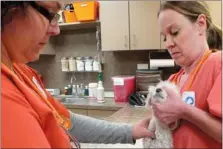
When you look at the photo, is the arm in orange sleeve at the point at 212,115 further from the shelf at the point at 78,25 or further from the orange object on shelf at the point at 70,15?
the orange object on shelf at the point at 70,15

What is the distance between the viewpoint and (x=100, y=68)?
10.9ft

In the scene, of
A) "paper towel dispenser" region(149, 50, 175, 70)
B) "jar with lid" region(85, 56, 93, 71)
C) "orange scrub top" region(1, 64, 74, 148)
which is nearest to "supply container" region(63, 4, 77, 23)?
"jar with lid" region(85, 56, 93, 71)

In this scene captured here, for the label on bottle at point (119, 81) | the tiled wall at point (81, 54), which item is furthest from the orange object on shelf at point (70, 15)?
the label on bottle at point (119, 81)

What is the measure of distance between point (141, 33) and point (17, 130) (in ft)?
7.77

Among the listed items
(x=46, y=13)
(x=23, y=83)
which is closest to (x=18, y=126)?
(x=23, y=83)

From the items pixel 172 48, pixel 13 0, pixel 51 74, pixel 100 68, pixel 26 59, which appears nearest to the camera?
pixel 13 0

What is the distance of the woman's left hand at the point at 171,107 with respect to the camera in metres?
0.77

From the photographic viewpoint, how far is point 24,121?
596 millimetres

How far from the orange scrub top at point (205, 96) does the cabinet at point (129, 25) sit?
1963 mm

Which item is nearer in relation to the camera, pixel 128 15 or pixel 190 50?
pixel 190 50

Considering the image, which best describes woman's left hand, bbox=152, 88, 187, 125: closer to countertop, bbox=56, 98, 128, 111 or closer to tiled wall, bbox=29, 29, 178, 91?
countertop, bbox=56, 98, 128, 111

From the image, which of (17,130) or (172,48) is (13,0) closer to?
(17,130)

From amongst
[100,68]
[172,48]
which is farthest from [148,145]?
[100,68]

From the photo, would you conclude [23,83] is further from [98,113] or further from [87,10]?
[87,10]
